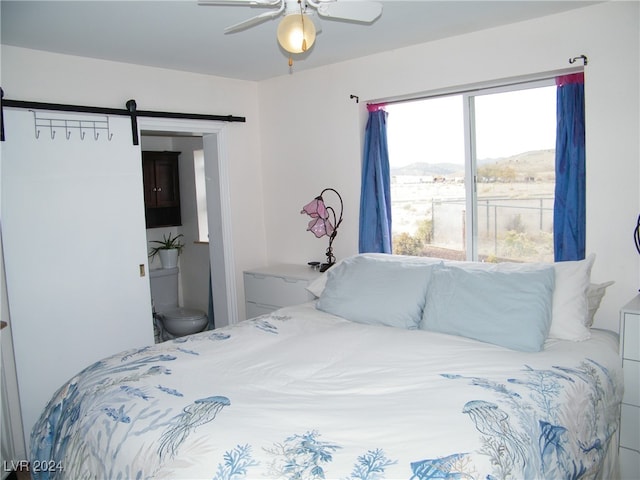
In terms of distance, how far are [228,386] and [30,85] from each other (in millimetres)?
2443

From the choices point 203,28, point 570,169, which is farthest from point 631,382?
point 203,28

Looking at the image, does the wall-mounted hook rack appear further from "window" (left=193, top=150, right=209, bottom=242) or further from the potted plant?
the potted plant

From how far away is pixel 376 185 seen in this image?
388 cm

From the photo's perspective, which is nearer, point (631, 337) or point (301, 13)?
point (301, 13)

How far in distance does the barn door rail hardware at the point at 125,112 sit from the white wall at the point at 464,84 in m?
0.57

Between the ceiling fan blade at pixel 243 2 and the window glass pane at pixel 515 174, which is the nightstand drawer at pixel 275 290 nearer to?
the window glass pane at pixel 515 174

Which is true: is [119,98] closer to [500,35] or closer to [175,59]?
[175,59]

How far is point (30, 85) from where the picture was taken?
3.22 m

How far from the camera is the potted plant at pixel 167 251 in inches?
207

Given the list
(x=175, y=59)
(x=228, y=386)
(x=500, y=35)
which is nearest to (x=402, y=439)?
(x=228, y=386)

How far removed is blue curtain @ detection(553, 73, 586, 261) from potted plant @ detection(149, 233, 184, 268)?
3700mm

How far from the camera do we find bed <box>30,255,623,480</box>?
1.56m

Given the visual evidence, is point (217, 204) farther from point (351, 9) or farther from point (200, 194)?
point (351, 9)

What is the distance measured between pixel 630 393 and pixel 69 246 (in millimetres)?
3341
